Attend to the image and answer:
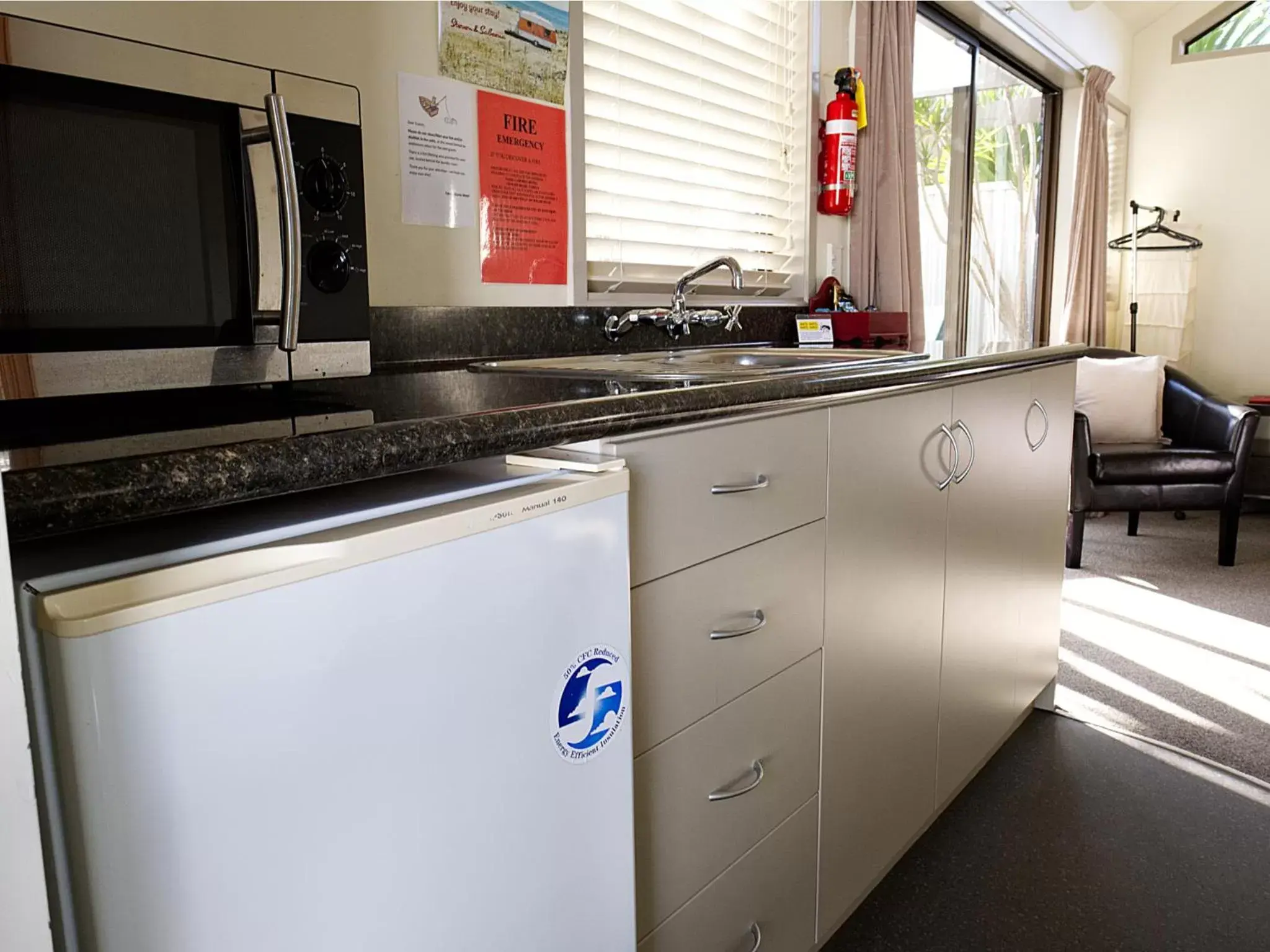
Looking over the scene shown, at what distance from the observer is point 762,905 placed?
127 centimetres

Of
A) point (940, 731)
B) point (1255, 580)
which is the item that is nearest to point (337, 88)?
point (940, 731)

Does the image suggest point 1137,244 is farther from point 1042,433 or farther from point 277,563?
point 277,563

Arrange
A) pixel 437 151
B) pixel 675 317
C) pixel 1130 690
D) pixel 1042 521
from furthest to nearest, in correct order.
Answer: pixel 1130 690 < pixel 1042 521 < pixel 675 317 < pixel 437 151

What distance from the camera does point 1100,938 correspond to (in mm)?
1585

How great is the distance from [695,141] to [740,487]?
1.42m

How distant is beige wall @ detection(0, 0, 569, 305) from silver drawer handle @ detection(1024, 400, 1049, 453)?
1.13 meters

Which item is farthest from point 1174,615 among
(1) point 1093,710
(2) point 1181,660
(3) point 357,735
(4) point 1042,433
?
(3) point 357,735

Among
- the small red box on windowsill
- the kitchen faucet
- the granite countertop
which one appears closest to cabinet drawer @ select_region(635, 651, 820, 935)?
the granite countertop

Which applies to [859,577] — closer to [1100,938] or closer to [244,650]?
[1100,938]

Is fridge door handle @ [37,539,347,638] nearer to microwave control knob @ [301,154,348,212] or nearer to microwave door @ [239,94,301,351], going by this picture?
microwave door @ [239,94,301,351]

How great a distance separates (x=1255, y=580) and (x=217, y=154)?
152 inches

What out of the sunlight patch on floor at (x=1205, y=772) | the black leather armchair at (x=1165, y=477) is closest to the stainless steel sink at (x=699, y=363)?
the sunlight patch on floor at (x=1205, y=772)

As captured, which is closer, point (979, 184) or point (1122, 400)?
point (1122, 400)

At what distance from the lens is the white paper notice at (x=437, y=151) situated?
1578 millimetres
